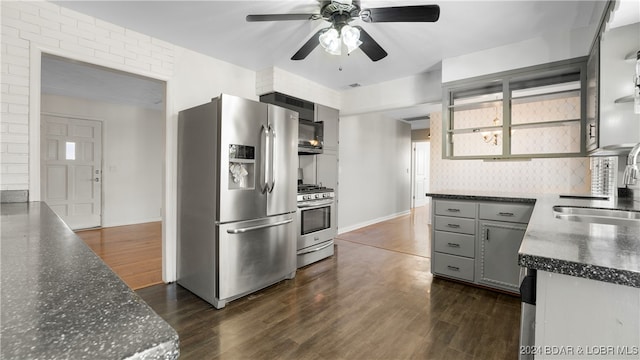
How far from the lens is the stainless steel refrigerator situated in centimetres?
238

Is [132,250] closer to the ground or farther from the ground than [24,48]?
closer to the ground

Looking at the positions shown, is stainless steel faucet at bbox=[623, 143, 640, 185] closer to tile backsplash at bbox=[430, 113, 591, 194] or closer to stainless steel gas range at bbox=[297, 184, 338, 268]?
stainless steel gas range at bbox=[297, 184, 338, 268]

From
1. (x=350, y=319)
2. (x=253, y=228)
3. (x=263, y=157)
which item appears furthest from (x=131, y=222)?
(x=350, y=319)

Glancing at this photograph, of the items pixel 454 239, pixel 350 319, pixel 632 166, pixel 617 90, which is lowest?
pixel 350 319

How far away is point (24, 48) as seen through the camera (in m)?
2.16

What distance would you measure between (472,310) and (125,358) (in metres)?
2.64

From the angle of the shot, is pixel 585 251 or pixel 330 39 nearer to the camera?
pixel 585 251

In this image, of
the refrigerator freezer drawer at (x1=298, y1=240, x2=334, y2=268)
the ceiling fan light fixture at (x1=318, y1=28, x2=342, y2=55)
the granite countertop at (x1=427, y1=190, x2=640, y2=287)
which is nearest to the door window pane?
the refrigerator freezer drawer at (x1=298, y1=240, x2=334, y2=268)

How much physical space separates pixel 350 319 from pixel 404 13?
7.30 ft

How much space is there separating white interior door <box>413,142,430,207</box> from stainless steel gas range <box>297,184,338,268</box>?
553 centimetres

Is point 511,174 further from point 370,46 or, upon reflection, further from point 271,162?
point 271,162

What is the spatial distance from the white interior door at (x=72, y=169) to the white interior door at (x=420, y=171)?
25.6ft

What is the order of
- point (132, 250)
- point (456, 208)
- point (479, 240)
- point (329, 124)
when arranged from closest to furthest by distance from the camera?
point (479, 240) → point (456, 208) → point (132, 250) → point (329, 124)

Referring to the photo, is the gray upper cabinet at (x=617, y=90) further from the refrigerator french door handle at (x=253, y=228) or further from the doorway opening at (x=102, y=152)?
the doorway opening at (x=102, y=152)
